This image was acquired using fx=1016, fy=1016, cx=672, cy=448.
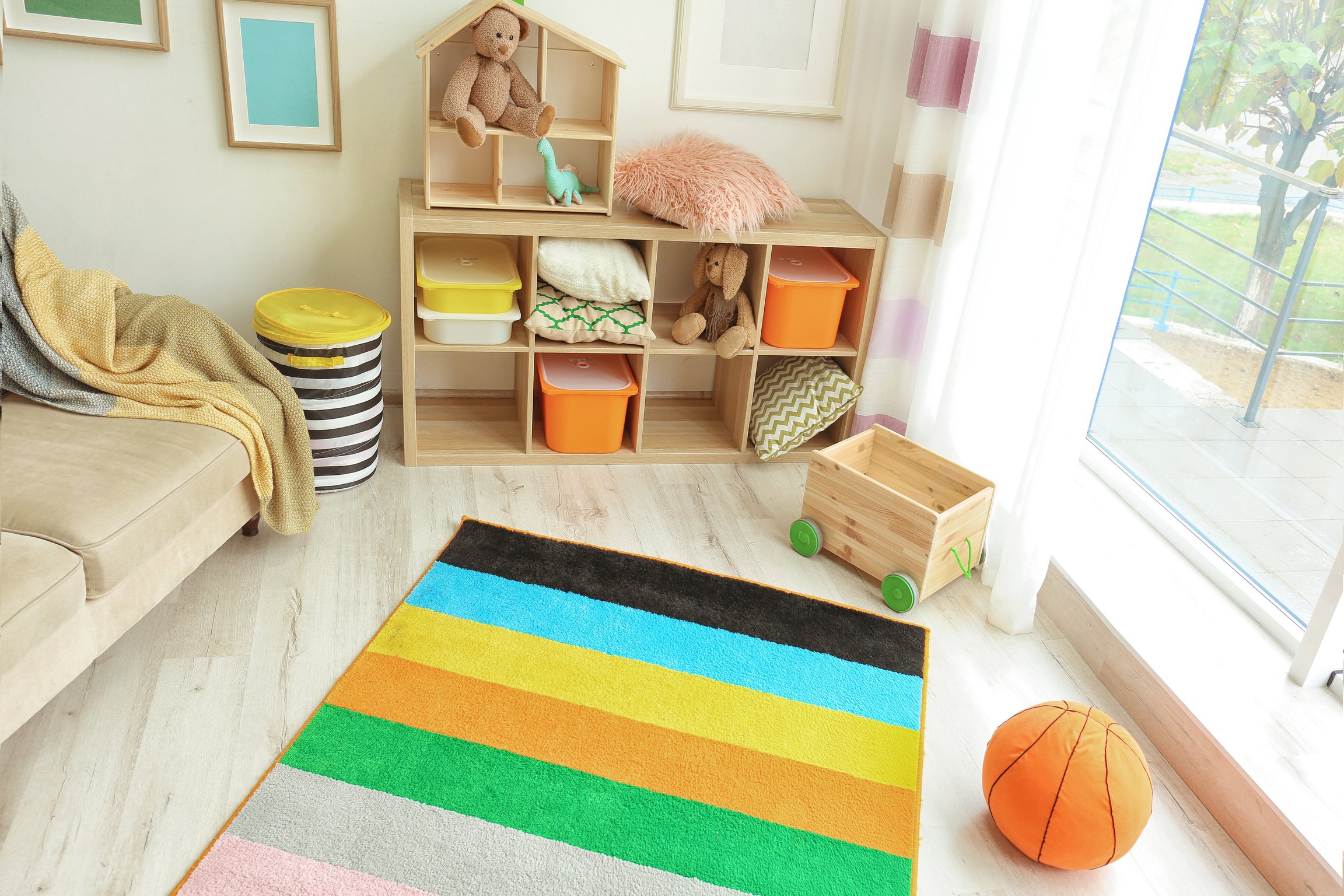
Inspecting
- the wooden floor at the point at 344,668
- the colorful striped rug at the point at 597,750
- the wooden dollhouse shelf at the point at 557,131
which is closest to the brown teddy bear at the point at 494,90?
the wooden dollhouse shelf at the point at 557,131

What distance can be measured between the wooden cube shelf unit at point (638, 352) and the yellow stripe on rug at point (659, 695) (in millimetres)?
770

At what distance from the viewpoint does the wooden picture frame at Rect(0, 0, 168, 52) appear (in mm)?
2375

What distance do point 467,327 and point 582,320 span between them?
0.30 metres

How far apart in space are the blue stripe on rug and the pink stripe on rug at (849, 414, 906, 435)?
3.01 ft

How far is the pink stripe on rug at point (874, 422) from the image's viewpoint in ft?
9.43

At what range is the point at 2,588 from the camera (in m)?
1.53

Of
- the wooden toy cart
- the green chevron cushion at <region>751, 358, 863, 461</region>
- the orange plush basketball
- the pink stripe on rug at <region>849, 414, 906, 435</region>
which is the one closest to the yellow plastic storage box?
the green chevron cushion at <region>751, 358, 863, 461</region>

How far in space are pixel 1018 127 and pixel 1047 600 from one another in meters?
1.07

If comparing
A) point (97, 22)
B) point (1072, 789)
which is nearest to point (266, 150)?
point (97, 22)

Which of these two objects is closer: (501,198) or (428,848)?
(428,848)

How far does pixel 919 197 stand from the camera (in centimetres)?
260

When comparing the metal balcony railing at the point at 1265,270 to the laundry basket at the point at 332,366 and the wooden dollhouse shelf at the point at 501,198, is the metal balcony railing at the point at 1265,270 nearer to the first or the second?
the wooden dollhouse shelf at the point at 501,198

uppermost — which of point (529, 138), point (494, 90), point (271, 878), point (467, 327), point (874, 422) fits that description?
point (494, 90)

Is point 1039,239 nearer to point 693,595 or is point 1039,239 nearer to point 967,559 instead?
point 967,559
